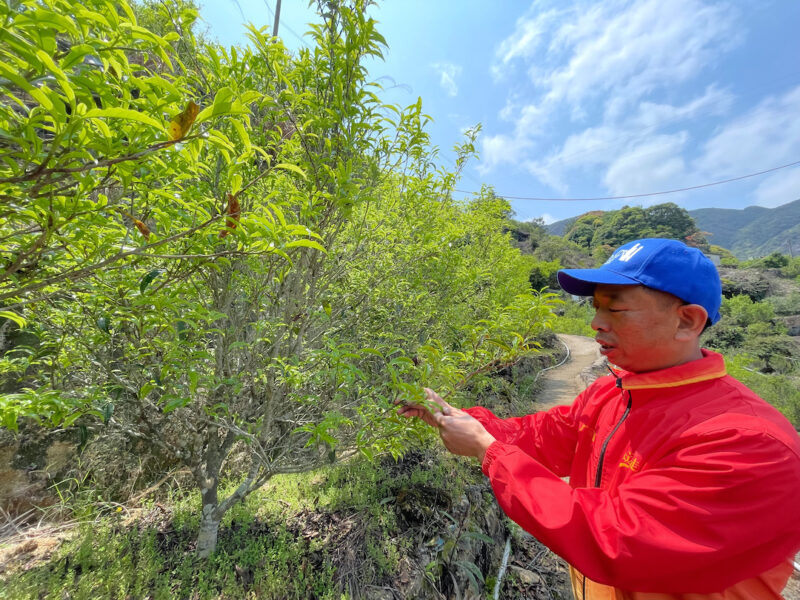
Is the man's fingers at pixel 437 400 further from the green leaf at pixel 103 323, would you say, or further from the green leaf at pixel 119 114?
the green leaf at pixel 103 323

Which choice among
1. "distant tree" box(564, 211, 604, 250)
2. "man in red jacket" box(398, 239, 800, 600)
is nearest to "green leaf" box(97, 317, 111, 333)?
"man in red jacket" box(398, 239, 800, 600)

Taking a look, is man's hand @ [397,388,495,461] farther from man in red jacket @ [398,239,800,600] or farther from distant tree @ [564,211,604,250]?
distant tree @ [564,211,604,250]

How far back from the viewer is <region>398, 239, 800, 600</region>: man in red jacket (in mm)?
711

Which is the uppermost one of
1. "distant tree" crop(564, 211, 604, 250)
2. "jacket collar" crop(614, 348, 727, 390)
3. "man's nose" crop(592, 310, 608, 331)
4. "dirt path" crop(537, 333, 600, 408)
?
"distant tree" crop(564, 211, 604, 250)

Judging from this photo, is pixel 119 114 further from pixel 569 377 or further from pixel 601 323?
pixel 569 377

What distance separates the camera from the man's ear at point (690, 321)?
1011 mm

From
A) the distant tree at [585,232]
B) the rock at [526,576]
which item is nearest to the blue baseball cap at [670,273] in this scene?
the rock at [526,576]

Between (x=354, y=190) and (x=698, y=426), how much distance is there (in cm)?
145

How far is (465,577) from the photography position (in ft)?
8.64

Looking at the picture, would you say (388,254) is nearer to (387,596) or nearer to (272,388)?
(272,388)

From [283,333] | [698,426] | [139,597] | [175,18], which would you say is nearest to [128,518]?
[139,597]

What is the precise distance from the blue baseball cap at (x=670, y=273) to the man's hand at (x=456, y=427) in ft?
→ 2.22

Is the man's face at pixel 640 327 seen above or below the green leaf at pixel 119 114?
below

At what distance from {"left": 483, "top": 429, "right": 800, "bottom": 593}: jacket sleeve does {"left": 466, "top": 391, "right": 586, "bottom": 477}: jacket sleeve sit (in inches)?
24.9
